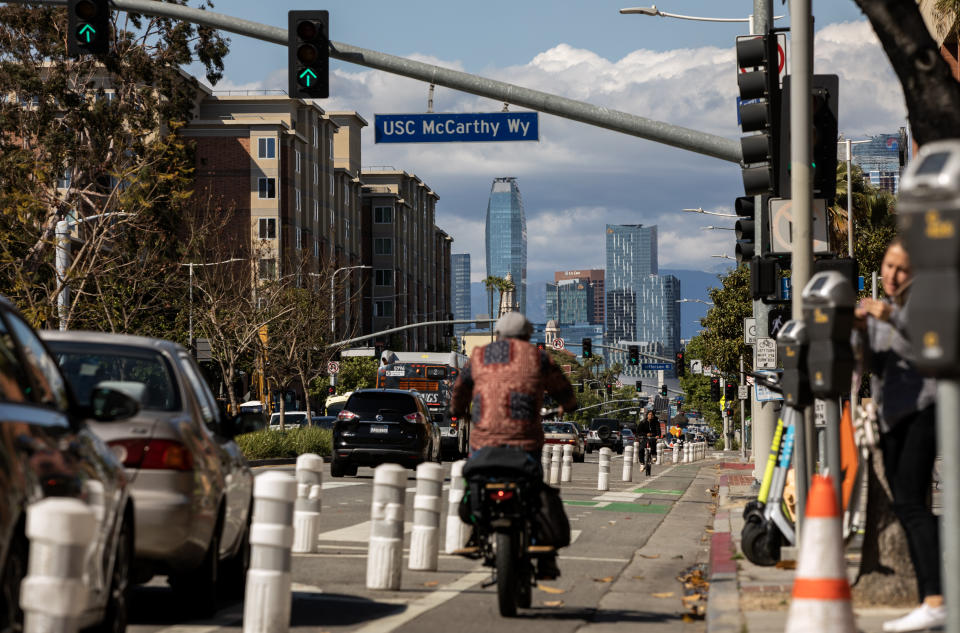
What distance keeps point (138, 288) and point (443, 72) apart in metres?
23.1

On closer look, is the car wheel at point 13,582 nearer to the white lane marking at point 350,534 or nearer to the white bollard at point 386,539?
the white bollard at point 386,539

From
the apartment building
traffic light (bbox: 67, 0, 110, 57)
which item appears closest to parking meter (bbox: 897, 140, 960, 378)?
traffic light (bbox: 67, 0, 110, 57)

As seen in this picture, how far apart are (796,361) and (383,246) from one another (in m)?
109

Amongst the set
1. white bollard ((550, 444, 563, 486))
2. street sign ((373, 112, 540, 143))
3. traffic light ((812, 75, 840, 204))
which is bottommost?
white bollard ((550, 444, 563, 486))

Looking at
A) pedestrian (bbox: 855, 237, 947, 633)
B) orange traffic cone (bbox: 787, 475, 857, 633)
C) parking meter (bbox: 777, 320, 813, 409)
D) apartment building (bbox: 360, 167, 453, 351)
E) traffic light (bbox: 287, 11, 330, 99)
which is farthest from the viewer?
apartment building (bbox: 360, 167, 453, 351)

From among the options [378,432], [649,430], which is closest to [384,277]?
[649,430]

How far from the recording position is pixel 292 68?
16.6m

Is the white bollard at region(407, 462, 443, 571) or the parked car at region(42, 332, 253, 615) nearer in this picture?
the parked car at region(42, 332, 253, 615)

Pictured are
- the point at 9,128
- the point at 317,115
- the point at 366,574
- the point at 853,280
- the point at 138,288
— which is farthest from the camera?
the point at 317,115

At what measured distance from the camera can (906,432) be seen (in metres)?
7.30

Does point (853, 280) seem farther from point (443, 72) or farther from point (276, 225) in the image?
point (276, 225)

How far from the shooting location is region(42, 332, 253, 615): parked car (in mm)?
8008

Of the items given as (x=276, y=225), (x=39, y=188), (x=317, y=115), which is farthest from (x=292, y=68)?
(x=317, y=115)

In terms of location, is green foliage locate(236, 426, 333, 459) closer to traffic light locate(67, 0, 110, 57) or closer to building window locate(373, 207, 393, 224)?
traffic light locate(67, 0, 110, 57)
